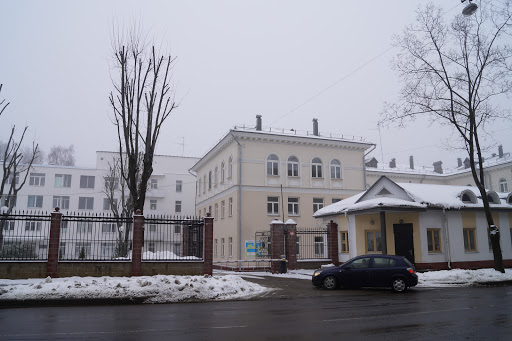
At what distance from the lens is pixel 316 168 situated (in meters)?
37.3

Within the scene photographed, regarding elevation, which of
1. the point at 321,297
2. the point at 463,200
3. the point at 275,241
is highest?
the point at 463,200

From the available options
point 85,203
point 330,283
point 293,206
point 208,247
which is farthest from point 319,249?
point 85,203

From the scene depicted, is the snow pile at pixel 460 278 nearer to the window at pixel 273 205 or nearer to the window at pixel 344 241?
the window at pixel 344 241

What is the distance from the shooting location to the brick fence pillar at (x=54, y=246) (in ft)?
50.5

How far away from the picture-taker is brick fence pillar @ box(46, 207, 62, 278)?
15.4 meters

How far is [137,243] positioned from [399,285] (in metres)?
10.7

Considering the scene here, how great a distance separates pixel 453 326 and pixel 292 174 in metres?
28.3

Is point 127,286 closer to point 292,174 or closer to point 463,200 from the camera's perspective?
point 463,200

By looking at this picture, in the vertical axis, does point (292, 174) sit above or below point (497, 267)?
above

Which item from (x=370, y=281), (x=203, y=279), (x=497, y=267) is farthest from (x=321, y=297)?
(x=497, y=267)

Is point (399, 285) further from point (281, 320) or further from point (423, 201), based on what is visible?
point (423, 201)

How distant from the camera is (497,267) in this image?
2078 cm

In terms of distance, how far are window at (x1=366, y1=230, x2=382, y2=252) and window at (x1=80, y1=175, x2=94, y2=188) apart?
41.4 m

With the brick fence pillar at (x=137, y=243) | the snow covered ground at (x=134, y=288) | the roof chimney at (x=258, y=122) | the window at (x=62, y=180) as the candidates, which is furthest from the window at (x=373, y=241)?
the window at (x=62, y=180)
